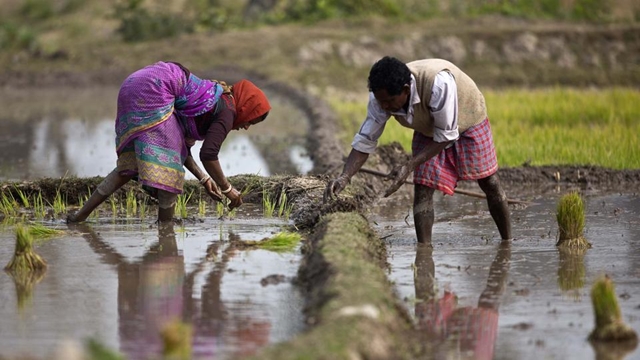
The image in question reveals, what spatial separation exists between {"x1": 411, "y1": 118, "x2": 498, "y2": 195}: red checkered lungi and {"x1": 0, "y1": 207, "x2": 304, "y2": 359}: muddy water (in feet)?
2.92

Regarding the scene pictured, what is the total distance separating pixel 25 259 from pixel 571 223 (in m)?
3.11

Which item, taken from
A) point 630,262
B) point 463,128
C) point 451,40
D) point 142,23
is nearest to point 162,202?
point 463,128

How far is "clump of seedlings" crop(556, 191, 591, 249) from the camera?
6.12 m

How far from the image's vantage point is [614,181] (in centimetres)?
890

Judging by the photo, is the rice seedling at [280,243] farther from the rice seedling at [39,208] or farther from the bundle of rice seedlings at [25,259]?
the rice seedling at [39,208]

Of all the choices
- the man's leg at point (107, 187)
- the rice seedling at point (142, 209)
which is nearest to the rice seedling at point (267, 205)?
the rice seedling at point (142, 209)

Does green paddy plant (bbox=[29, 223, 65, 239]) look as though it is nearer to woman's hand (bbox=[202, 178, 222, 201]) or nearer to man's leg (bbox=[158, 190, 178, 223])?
man's leg (bbox=[158, 190, 178, 223])

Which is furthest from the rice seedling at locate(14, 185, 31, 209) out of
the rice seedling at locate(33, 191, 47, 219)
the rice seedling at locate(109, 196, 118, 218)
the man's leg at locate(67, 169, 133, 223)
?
the man's leg at locate(67, 169, 133, 223)

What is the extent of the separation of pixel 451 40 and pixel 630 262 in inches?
651

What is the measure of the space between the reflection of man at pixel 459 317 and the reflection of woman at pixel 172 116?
1395 millimetres

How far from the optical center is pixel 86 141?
12.2m

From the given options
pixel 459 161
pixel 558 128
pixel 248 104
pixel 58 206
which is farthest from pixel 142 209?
pixel 558 128

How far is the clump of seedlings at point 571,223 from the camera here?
20.1 ft

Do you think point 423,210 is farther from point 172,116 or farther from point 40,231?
point 40,231
